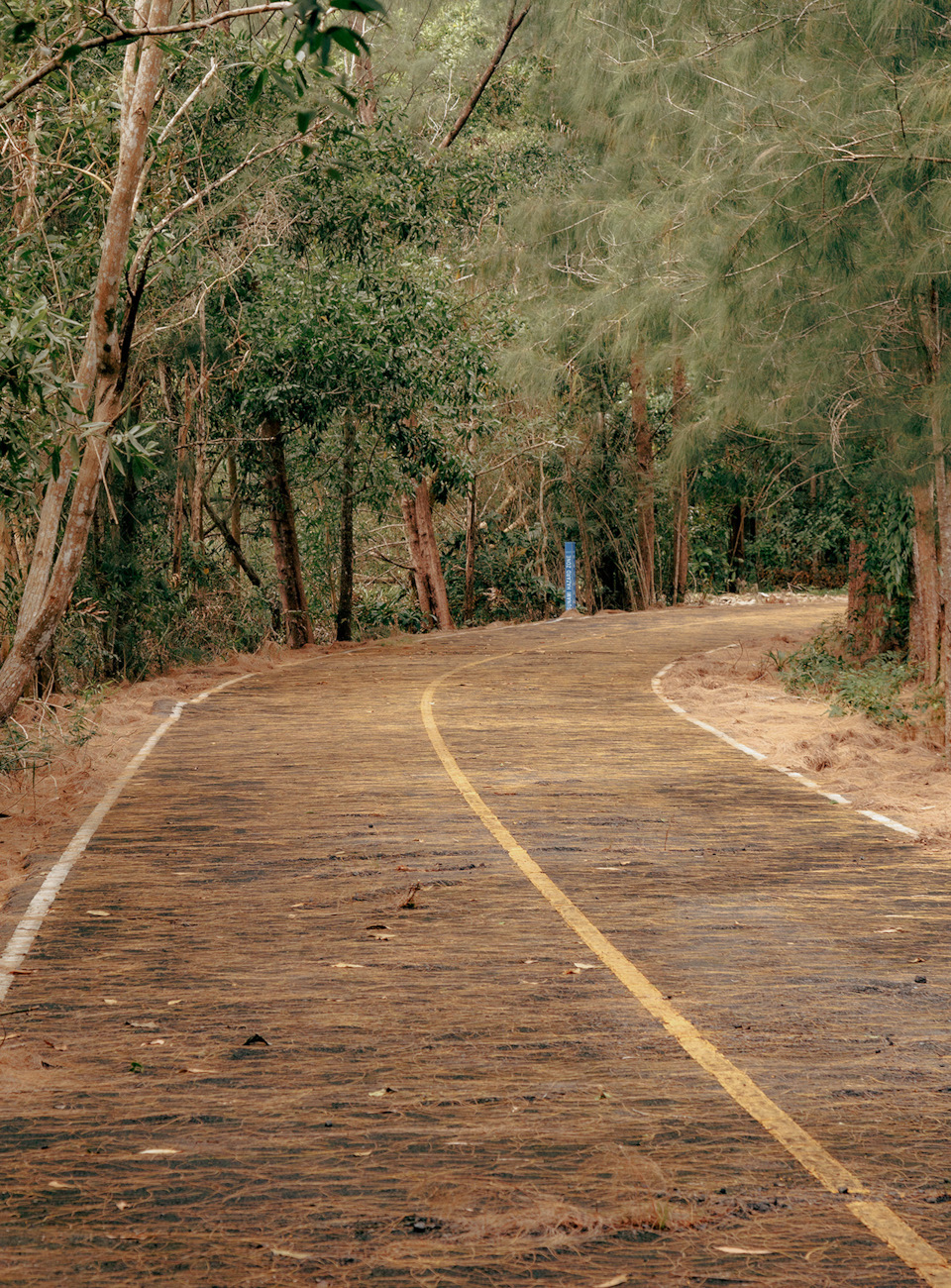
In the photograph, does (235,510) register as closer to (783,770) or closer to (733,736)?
(733,736)

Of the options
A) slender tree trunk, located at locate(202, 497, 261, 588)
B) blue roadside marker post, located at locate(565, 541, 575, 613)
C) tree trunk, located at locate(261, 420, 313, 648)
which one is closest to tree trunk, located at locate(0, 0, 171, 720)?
tree trunk, located at locate(261, 420, 313, 648)

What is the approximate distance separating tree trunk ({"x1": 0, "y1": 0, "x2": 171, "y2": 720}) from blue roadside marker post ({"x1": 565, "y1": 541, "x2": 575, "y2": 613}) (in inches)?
1026

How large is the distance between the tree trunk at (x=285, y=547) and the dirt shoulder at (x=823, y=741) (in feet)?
27.2

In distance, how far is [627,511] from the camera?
1686 inches

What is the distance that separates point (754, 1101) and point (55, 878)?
5.47 metres

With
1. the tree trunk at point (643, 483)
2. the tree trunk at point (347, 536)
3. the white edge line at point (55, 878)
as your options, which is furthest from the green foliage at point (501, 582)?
the white edge line at point (55, 878)

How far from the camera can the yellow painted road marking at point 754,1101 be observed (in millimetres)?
4293

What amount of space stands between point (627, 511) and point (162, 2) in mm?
29571

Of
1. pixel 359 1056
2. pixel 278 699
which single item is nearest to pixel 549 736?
pixel 278 699

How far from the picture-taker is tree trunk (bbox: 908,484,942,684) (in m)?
18.9

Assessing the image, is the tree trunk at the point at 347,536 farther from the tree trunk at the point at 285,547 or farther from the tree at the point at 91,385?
the tree at the point at 91,385

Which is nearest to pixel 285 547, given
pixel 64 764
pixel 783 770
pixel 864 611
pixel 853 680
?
pixel 864 611

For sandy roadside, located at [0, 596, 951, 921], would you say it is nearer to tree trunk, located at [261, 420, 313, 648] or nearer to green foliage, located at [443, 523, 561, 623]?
tree trunk, located at [261, 420, 313, 648]

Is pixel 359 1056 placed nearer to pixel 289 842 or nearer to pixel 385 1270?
pixel 385 1270
